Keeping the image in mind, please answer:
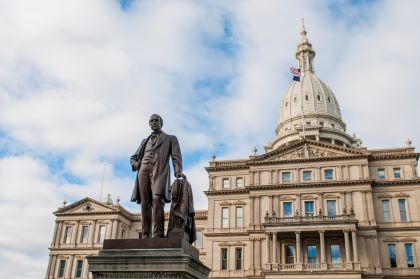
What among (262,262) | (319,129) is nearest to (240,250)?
(262,262)

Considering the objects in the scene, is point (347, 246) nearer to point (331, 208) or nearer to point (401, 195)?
point (331, 208)

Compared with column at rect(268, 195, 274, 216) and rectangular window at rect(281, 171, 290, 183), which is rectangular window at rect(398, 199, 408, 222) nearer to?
rectangular window at rect(281, 171, 290, 183)

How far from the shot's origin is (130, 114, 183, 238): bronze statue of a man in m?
8.92

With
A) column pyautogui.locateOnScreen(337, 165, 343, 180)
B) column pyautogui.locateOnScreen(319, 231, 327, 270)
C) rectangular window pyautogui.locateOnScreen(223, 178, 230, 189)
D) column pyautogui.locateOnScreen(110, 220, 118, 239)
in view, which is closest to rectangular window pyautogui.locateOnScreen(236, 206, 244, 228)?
rectangular window pyautogui.locateOnScreen(223, 178, 230, 189)

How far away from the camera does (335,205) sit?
51438 millimetres

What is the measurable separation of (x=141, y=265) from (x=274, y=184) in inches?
1836

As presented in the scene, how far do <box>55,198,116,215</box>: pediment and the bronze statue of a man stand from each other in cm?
5963

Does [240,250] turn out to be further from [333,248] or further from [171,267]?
[171,267]

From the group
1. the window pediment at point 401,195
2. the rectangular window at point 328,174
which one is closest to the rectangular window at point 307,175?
the rectangular window at point 328,174

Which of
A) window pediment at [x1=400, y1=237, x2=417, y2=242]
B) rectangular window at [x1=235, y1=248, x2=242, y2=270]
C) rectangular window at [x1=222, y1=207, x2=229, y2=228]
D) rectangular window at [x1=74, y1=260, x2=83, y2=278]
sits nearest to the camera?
window pediment at [x1=400, y1=237, x2=417, y2=242]

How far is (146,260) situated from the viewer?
26.9 feet

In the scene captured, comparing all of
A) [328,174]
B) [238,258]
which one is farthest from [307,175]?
[238,258]

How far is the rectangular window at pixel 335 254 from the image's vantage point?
4797cm

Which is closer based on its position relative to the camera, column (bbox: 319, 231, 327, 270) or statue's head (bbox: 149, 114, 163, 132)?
statue's head (bbox: 149, 114, 163, 132)
